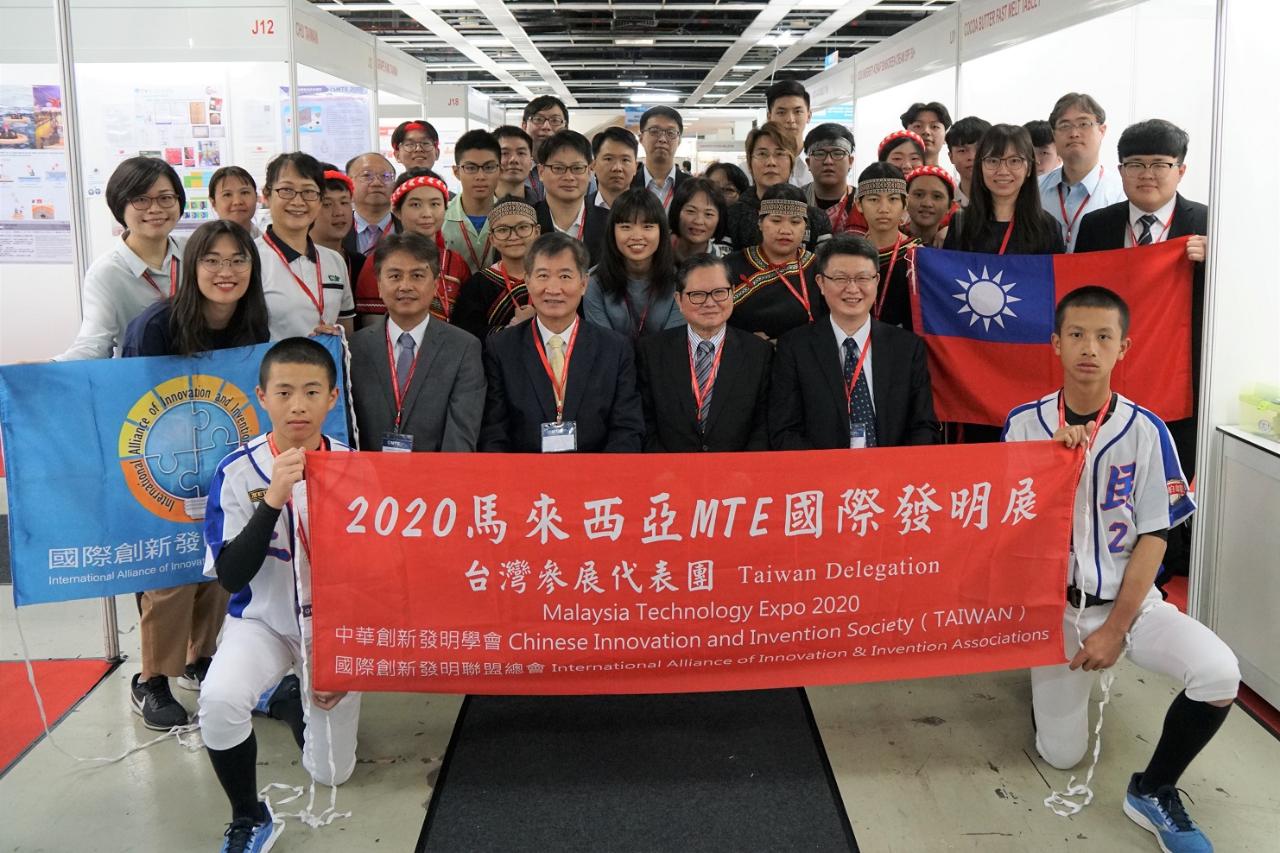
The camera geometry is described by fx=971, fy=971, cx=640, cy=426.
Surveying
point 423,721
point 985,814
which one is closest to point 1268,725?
point 985,814

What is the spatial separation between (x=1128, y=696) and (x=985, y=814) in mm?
999

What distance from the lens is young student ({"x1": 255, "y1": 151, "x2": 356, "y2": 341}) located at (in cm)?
348

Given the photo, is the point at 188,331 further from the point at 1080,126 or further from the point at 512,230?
the point at 1080,126

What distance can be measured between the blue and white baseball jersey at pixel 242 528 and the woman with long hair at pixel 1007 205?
2.69m

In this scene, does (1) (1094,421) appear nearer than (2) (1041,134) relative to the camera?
Yes

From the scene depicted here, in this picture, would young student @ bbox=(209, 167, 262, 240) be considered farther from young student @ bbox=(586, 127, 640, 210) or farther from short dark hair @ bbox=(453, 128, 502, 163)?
young student @ bbox=(586, 127, 640, 210)

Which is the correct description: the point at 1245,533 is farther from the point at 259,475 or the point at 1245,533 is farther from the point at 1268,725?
the point at 259,475

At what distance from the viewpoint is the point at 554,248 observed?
10.5ft

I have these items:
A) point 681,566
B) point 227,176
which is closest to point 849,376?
point 681,566

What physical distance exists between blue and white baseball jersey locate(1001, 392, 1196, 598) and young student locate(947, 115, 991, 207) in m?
2.21

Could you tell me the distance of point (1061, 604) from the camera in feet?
9.04

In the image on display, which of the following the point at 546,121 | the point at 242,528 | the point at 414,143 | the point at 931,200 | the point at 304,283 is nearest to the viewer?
the point at 242,528

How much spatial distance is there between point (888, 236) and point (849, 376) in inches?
37.0

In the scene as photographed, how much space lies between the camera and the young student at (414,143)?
209 inches
